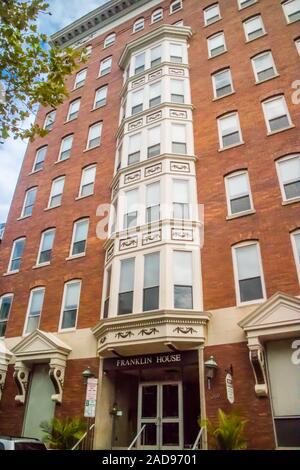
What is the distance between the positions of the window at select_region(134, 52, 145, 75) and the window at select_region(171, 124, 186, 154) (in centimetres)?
652

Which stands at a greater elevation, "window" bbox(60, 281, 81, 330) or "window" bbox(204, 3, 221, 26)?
"window" bbox(204, 3, 221, 26)

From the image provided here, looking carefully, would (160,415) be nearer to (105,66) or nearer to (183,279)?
(183,279)

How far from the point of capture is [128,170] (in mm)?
17766

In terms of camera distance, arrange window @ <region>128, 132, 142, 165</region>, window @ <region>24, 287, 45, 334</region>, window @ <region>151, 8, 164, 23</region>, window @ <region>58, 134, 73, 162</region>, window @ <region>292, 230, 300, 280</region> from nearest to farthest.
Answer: window @ <region>292, 230, 300, 280</region> < window @ <region>24, 287, 45, 334</region> < window @ <region>128, 132, 142, 165</region> < window @ <region>58, 134, 73, 162</region> < window @ <region>151, 8, 164, 23</region>

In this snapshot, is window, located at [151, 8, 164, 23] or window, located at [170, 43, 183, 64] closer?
window, located at [170, 43, 183, 64]

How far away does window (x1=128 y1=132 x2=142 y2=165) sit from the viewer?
18.4 metres

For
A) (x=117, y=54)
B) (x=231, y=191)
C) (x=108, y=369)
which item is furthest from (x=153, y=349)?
(x=117, y=54)

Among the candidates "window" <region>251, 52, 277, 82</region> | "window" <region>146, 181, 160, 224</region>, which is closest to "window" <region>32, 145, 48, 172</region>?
"window" <region>146, 181, 160, 224</region>

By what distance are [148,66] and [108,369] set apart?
17.6 meters

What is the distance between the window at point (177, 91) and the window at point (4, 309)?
13.6m

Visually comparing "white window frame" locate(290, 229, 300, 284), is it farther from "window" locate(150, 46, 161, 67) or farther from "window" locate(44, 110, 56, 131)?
"window" locate(44, 110, 56, 131)

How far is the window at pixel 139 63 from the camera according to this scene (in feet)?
74.1

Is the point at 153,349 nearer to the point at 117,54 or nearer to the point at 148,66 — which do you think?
the point at 148,66

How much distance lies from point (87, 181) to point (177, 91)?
7073 mm
